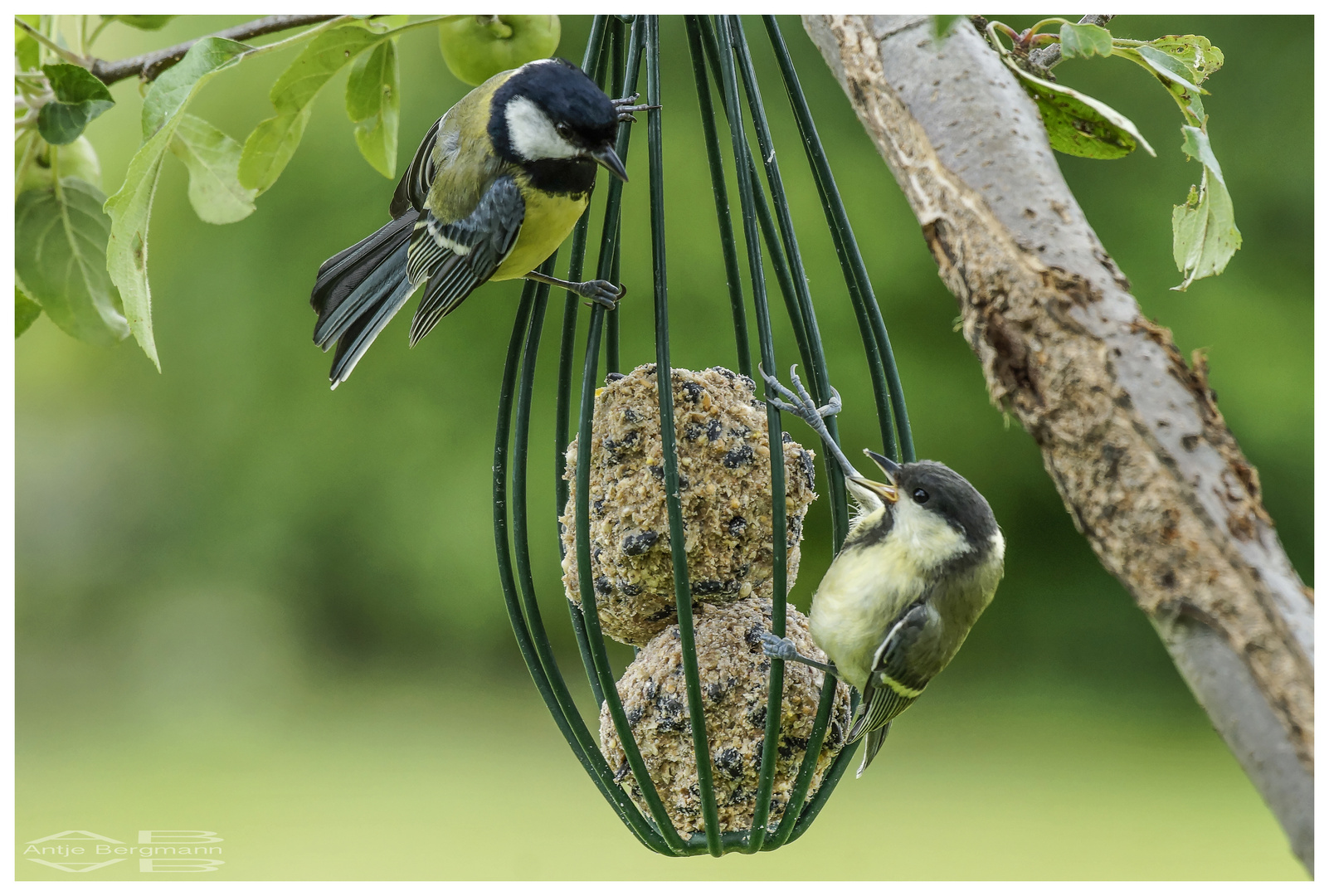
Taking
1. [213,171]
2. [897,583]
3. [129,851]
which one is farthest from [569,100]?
[129,851]

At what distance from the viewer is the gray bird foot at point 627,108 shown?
101 centimetres

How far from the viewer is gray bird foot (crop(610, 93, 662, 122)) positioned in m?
1.01

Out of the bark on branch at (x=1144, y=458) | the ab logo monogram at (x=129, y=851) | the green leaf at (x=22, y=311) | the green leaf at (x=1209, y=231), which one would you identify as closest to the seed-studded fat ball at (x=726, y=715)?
the bark on branch at (x=1144, y=458)

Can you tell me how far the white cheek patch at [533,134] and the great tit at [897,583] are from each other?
12.1 inches

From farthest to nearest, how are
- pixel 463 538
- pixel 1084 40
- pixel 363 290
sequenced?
A: pixel 463 538, pixel 363 290, pixel 1084 40

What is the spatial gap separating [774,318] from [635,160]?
0.51m

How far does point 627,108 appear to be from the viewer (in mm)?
1028

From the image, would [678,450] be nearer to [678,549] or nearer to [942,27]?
[678,549]

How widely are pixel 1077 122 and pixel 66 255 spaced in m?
1.00

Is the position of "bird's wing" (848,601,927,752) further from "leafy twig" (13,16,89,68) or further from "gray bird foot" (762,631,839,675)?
"leafy twig" (13,16,89,68)

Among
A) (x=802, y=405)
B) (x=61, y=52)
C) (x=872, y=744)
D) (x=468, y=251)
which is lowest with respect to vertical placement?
(x=872, y=744)

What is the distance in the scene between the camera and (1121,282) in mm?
722
